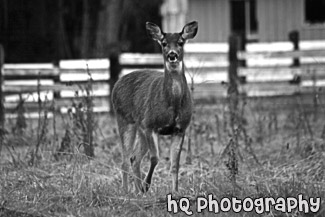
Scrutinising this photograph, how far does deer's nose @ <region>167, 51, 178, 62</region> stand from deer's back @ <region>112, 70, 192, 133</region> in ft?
1.52

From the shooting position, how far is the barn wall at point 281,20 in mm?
25625

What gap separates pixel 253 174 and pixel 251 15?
17.9m

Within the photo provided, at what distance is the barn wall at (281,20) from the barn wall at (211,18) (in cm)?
105

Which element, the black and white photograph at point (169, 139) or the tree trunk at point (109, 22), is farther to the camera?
the tree trunk at point (109, 22)

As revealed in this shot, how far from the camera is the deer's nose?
817cm

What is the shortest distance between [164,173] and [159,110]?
1.60 m

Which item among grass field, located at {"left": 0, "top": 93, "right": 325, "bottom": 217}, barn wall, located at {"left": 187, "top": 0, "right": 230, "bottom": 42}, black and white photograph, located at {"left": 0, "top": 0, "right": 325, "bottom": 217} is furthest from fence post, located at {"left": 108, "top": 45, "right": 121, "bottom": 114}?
barn wall, located at {"left": 187, "top": 0, "right": 230, "bottom": 42}

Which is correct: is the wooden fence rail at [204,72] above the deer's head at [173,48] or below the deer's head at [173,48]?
below

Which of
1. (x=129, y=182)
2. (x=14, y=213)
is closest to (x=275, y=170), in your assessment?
(x=129, y=182)

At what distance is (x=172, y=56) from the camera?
819cm

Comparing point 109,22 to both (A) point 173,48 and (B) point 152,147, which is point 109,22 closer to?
(B) point 152,147

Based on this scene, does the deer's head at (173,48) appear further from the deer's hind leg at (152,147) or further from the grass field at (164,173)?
the grass field at (164,173)

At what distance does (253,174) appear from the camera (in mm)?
8891

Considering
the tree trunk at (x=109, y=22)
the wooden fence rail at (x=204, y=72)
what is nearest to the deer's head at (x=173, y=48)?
the wooden fence rail at (x=204, y=72)
